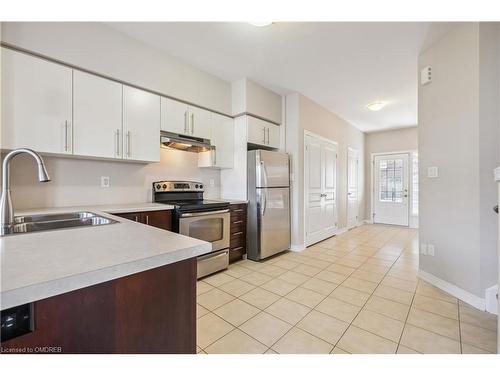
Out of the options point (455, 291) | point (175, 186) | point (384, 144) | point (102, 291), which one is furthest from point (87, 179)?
point (384, 144)

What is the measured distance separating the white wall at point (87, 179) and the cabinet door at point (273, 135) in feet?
4.26

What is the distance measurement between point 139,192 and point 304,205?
97.9 inches

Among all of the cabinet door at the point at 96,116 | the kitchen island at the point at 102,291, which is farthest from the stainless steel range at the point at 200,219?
the kitchen island at the point at 102,291

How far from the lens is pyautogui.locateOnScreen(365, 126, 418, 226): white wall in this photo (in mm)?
5827

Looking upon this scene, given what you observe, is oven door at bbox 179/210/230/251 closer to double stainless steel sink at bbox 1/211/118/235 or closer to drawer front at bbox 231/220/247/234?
drawer front at bbox 231/220/247/234

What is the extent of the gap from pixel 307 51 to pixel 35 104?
263 cm

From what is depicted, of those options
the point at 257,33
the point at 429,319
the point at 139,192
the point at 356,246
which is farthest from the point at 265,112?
the point at 429,319

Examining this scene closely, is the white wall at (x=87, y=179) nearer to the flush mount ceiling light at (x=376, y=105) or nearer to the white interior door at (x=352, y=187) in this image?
the flush mount ceiling light at (x=376, y=105)

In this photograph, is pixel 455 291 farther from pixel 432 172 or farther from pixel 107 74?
pixel 107 74

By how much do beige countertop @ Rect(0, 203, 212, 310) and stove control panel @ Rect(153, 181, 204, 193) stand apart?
1810 mm

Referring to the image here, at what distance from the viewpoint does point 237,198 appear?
11.3ft

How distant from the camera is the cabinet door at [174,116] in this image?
2658 millimetres

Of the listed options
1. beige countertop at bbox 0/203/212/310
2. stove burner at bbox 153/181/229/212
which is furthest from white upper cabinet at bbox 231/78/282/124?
beige countertop at bbox 0/203/212/310

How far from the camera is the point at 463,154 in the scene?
2172 mm
